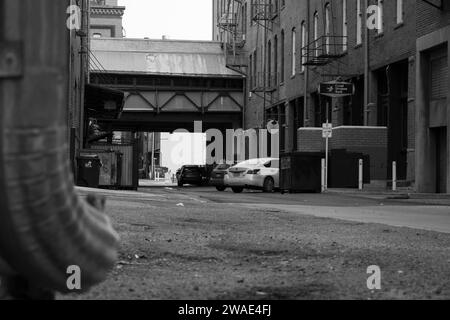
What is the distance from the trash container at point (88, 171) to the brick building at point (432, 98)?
11646mm

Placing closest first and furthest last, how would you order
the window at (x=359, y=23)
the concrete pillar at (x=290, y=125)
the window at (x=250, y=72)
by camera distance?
the window at (x=359, y=23) → the concrete pillar at (x=290, y=125) → the window at (x=250, y=72)

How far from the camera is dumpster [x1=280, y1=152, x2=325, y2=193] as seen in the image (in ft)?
90.7

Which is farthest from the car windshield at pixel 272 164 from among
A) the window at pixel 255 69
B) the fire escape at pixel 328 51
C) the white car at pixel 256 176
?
the window at pixel 255 69

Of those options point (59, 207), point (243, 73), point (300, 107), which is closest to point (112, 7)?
point (243, 73)

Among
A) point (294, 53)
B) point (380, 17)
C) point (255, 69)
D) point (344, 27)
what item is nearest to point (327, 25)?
point (344, 27)

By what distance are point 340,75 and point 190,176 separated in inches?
686

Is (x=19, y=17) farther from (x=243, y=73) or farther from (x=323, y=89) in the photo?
(x=243, y=73)

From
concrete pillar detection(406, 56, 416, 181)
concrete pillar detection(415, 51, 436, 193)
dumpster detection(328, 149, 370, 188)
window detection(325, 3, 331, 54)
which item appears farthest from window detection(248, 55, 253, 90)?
concrete pillar detection(415, 51, 436, 193)

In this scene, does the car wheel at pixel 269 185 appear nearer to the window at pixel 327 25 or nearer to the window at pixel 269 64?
the window at pixel 327 25

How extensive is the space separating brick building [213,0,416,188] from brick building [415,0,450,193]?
52.7 inches

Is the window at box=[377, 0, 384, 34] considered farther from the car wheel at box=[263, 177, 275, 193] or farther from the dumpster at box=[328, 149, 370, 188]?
the car wheel at box=[263, 177, 275, 193]

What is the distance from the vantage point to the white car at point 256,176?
1227 inches

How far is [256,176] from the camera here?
31.2 metres
